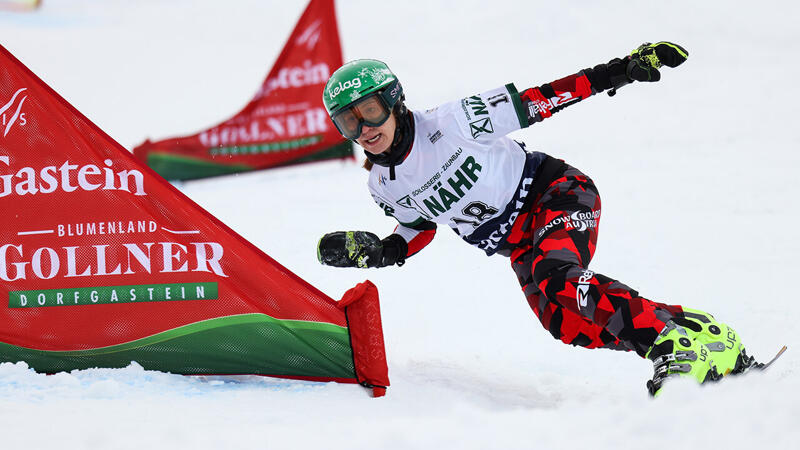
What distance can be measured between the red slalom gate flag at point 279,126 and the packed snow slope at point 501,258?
273 mm

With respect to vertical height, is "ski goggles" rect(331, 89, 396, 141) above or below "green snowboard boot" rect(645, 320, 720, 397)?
above

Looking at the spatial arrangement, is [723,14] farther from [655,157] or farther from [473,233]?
[473,233]

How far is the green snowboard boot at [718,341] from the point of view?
3.46 meters

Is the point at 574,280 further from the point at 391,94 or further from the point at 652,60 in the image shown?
the point at 391,94

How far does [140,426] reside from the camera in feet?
9.34

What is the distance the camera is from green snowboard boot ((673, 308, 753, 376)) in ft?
11.4

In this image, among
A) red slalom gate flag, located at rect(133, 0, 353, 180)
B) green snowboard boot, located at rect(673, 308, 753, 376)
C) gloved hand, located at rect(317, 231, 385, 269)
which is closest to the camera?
green snowboard boot, located at rect(673, 308, 753, 376)

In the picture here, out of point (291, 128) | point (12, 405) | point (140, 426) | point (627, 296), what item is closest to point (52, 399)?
point (12, 405)

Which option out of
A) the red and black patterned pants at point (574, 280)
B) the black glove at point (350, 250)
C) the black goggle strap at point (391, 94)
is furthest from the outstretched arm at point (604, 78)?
the black glove at point (350, 250)

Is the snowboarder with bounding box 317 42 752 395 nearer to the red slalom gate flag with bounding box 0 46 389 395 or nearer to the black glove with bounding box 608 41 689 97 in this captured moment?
the black glove with bounding box 608 41 689 97

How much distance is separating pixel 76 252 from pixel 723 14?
1886cm

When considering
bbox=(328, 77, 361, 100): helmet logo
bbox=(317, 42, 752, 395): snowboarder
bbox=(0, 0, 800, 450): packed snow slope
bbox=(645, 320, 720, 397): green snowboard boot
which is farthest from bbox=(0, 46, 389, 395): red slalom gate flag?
bbox=(645, 320, 720, 397): green snowboard boot

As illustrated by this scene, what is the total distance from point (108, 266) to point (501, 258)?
4.22 m

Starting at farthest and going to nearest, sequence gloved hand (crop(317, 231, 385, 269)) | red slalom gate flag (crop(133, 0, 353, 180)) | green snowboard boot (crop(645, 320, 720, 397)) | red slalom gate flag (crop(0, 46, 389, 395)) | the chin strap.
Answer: red slalom gate flag (crop(133, 0, 353, 180))
gloved hand (crop(317, 231, 385, 269))
the chin strap
red slalom gate flag (crop(0, 46, 389, 395))
green snowboard boot (crop(645, 320, 720, 397))
